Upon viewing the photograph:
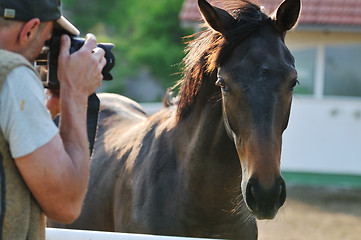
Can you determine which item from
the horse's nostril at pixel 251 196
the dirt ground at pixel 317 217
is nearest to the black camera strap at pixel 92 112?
the horse's nostril at pixel 251 196

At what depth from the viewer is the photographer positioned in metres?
1.25

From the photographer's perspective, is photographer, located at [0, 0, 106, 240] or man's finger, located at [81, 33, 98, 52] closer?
photographer, located at [0, 0, 106, 240]

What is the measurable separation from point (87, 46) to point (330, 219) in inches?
270

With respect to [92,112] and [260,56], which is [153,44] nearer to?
[260,56]

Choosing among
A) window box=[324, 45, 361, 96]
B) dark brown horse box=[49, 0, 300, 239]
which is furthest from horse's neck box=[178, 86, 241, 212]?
window box=[324, 45, 361, 96]

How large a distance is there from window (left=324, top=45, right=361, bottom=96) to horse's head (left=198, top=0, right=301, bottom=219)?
8395 millimetres

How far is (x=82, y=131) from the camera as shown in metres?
1.41

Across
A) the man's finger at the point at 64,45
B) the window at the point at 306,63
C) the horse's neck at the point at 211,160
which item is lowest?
the window at the point at 306,63

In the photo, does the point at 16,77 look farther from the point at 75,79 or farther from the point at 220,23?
the point at 220,23

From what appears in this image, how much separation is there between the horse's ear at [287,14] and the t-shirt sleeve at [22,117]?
1577 millimetres

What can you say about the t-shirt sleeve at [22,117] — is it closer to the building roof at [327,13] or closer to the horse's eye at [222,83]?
the horse's eye at [222,83]

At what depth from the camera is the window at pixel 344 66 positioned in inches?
413

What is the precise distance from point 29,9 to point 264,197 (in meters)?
1.26

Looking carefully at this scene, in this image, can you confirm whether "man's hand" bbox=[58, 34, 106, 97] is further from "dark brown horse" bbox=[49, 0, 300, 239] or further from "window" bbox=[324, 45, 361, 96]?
"window" bbox=[324, 45, 361, 96]
